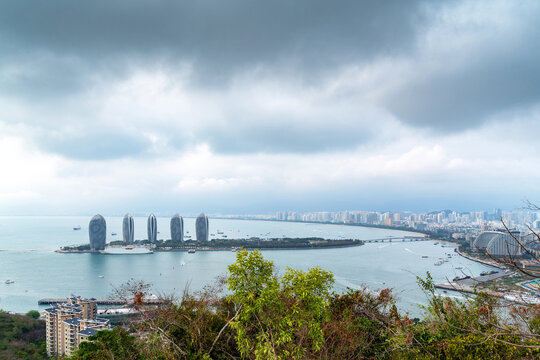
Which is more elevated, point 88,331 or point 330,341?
point 330,341

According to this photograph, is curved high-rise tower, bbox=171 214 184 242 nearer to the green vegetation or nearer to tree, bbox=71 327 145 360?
the green vegetation

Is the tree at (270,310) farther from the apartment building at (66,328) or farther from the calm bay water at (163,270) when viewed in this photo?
the calm bay water at (163,270)

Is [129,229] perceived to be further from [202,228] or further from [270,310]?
[270,310]

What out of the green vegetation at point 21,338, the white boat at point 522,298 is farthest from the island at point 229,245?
the white boat at point 522,298

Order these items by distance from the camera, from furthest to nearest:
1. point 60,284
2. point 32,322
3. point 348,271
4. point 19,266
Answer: point 19,266 → point 348,271 → point 60,284 → point 32,322

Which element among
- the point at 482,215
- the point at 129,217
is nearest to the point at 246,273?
the point at 129,217

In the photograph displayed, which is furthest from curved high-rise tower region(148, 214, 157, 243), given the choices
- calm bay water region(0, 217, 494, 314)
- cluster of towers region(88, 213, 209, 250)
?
calm bay water region(0, 217, 494, 314)

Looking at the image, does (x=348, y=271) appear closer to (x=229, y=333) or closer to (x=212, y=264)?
(x=212, y=264)
